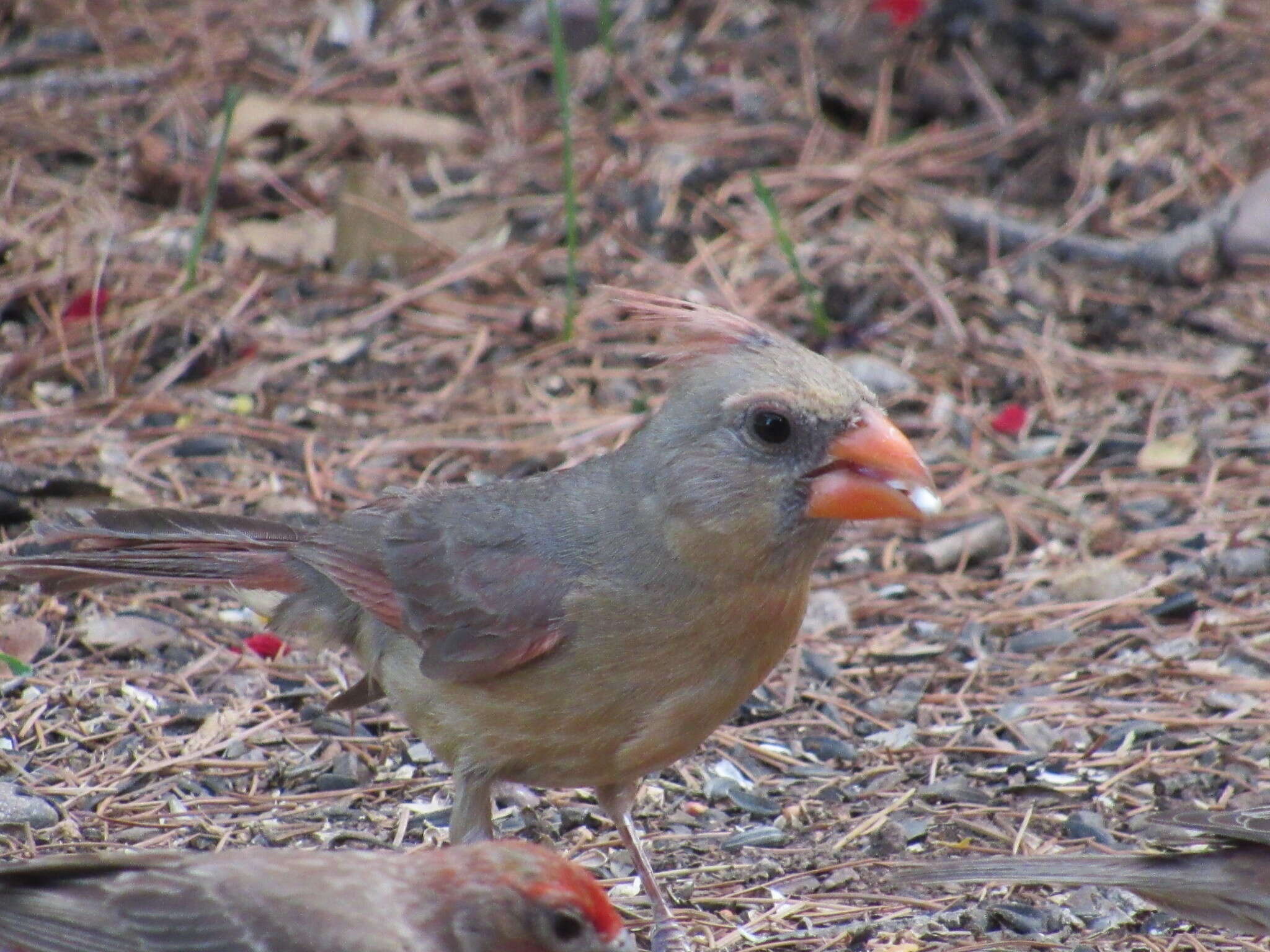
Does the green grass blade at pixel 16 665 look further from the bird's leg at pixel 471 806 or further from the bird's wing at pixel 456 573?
the bird's leg at pixel 471 806

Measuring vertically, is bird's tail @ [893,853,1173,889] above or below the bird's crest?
below

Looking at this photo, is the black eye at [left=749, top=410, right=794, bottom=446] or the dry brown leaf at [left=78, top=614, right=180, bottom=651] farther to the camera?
the dry brown leaf at [left=78, top=614, right=180, bottom=651]

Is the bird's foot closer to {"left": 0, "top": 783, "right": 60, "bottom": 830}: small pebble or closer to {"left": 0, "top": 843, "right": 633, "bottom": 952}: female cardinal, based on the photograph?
{"left": 0, "top": 843, "right": 633, "bottom": 952}: female cardinal

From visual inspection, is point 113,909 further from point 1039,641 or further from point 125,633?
point 1039,641

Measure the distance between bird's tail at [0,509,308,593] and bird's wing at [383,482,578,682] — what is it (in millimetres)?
355

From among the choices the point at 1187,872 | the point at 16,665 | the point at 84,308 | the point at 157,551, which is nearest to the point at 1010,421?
the point at 1187,872

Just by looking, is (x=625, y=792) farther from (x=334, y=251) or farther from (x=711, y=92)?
(x=711, y=92)

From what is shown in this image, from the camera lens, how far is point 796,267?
18.4 ft

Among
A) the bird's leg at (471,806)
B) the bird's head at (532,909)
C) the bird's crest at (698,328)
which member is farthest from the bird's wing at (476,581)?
the bird's head at (532,909)

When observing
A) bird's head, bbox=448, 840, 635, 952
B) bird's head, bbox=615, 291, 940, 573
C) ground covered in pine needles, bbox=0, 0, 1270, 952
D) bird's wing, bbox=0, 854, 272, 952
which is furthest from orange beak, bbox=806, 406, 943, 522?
bird's wing, bbox=0, 854, 272, 952

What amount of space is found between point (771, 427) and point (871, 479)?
0.78 feet

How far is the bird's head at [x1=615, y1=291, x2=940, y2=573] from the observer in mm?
3430

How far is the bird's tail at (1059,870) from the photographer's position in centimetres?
333

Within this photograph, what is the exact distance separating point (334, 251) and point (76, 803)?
3.06m
